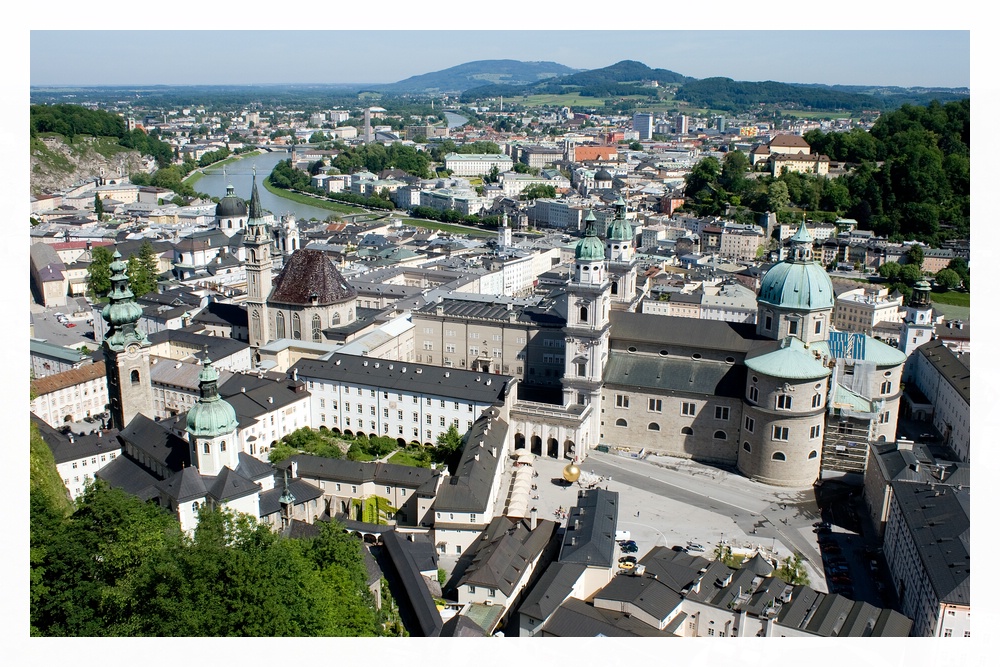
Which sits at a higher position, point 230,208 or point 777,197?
point 777,197

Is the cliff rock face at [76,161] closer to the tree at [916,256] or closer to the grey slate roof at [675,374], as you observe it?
the grey slate roof at [675,374]

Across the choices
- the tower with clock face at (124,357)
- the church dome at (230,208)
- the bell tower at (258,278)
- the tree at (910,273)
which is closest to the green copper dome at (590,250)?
the bell tower at (258,278)

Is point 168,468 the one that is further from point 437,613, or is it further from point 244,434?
point 437,613

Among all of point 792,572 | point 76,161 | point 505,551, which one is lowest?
point 792,572

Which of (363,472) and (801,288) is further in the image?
(801,288)

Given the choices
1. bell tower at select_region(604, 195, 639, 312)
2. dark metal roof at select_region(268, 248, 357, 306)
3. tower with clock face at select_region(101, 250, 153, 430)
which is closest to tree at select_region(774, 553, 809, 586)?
bell tower at select_region(604, 195, 639, 312)

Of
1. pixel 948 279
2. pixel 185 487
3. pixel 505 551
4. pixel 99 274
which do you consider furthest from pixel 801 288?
pixel 99 274

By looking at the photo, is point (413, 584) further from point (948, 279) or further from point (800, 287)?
point (948, 279)

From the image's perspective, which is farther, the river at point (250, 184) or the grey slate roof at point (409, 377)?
the river at point (250, 184)
